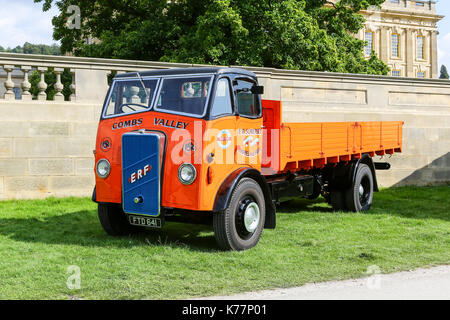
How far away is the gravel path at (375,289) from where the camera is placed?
5066mm

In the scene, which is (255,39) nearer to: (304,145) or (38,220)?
(304,145)

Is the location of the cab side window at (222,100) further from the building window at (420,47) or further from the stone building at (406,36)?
the building window at (420,47)

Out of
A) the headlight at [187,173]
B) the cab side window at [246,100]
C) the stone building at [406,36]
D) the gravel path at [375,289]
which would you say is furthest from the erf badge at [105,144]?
the stone building at [406,36]

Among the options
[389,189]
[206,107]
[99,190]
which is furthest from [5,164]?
[389,189]

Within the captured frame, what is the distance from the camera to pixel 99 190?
24.3 ft

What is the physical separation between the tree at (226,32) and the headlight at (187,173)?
10.8 metres

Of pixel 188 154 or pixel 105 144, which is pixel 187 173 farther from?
pixel 105 144

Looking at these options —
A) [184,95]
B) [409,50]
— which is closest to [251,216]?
[184,95]

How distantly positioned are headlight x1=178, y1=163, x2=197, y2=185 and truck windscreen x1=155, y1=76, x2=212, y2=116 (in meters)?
0.78

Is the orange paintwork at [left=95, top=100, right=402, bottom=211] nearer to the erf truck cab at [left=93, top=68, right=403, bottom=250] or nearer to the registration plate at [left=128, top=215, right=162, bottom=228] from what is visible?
the erf truck cab at [left=93, top=68, right=403, bottom=250]

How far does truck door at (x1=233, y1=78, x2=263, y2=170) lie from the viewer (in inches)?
290

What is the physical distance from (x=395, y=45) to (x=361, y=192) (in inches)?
2248

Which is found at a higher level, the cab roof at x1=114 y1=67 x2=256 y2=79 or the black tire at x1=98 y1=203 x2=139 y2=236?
the cab roof at x1=114 y1=67 x2=256 y2=79

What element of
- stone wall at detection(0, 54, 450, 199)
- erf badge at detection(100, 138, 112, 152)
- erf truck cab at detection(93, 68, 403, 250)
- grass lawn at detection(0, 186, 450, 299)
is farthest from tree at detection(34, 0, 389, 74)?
erf badge at detection(100, 138, 112, 152)
